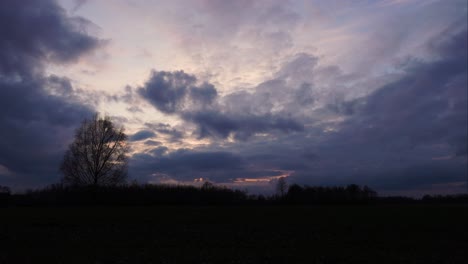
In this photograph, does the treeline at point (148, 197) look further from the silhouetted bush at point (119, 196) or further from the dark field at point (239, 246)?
the dark field at point (239, 246)

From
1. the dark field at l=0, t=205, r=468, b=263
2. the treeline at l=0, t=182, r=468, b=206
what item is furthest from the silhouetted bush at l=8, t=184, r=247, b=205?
the dark field at l=0, t=205, r=468, b=263

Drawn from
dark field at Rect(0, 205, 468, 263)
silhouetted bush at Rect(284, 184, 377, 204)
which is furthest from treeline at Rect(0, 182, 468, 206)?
dark field at Rect(0, 205, 468, 263)

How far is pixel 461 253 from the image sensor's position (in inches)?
772

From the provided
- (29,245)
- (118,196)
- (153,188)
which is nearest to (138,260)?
(29,245)

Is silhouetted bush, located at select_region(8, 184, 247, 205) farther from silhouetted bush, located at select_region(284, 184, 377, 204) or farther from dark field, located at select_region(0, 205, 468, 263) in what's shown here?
→ dark field, located at select_region(0, 205, 468, 263)

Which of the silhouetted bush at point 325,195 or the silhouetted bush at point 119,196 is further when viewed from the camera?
the silhouetted bush at point 325,195

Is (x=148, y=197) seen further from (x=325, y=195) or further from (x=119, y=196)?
(x=325, y=195)

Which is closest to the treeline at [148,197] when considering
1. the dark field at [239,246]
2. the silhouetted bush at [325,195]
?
the silhouetted bush at [325,195]

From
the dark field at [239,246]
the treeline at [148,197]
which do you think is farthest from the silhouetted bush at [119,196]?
the dark field at [239,246]

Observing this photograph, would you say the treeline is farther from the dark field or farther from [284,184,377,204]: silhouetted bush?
the dark field

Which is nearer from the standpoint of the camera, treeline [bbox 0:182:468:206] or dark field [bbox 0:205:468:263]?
dark field [bbox 0:205:468:263]

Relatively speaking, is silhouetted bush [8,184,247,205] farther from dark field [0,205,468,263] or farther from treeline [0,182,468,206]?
dark field [0,205,468,263]

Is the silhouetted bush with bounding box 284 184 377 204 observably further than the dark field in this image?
Yes

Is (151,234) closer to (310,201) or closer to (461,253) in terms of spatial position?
(461,253)
